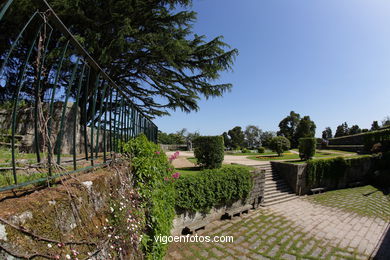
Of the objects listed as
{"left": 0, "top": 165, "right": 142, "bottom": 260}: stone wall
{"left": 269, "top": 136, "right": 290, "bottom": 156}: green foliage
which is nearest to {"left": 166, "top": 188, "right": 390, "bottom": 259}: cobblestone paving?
{"left": 0, "top": 165, "right": 142, "bottom": 260}: stone wall

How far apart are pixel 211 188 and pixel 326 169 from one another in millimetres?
9951

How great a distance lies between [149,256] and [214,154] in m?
6.73

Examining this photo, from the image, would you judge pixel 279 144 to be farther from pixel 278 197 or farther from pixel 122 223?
pixel 122 223


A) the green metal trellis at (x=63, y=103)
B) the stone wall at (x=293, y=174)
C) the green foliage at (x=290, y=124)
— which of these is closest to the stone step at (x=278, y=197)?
the stone wall at (x=293, y=174)

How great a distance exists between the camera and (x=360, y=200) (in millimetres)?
9844

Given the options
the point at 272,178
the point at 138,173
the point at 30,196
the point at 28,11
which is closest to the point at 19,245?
the point at 30,196

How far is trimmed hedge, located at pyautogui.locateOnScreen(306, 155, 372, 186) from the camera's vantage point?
37.6 ft

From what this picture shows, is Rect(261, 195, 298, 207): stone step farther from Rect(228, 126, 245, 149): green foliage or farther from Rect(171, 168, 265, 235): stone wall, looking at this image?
Rect(228, 126, 245, 149): green foliage

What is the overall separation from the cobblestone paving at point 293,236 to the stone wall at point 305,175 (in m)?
2.63

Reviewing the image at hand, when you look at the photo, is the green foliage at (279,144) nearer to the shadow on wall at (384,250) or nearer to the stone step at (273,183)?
the stone step at (273,183)

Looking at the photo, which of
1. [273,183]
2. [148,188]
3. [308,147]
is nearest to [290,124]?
[308,147]

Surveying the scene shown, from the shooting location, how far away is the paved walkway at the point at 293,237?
15.7ft

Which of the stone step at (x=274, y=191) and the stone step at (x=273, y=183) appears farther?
the stone step at (x=273, y=183)

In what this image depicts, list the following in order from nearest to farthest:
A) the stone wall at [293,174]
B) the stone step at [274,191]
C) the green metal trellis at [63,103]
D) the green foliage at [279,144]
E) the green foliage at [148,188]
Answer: the green metal trellis at [63,103] → the green foliage at [148,188] → the stone step at [274,191] → the stone wall at [293,174] → the green foliage at [279,144]
